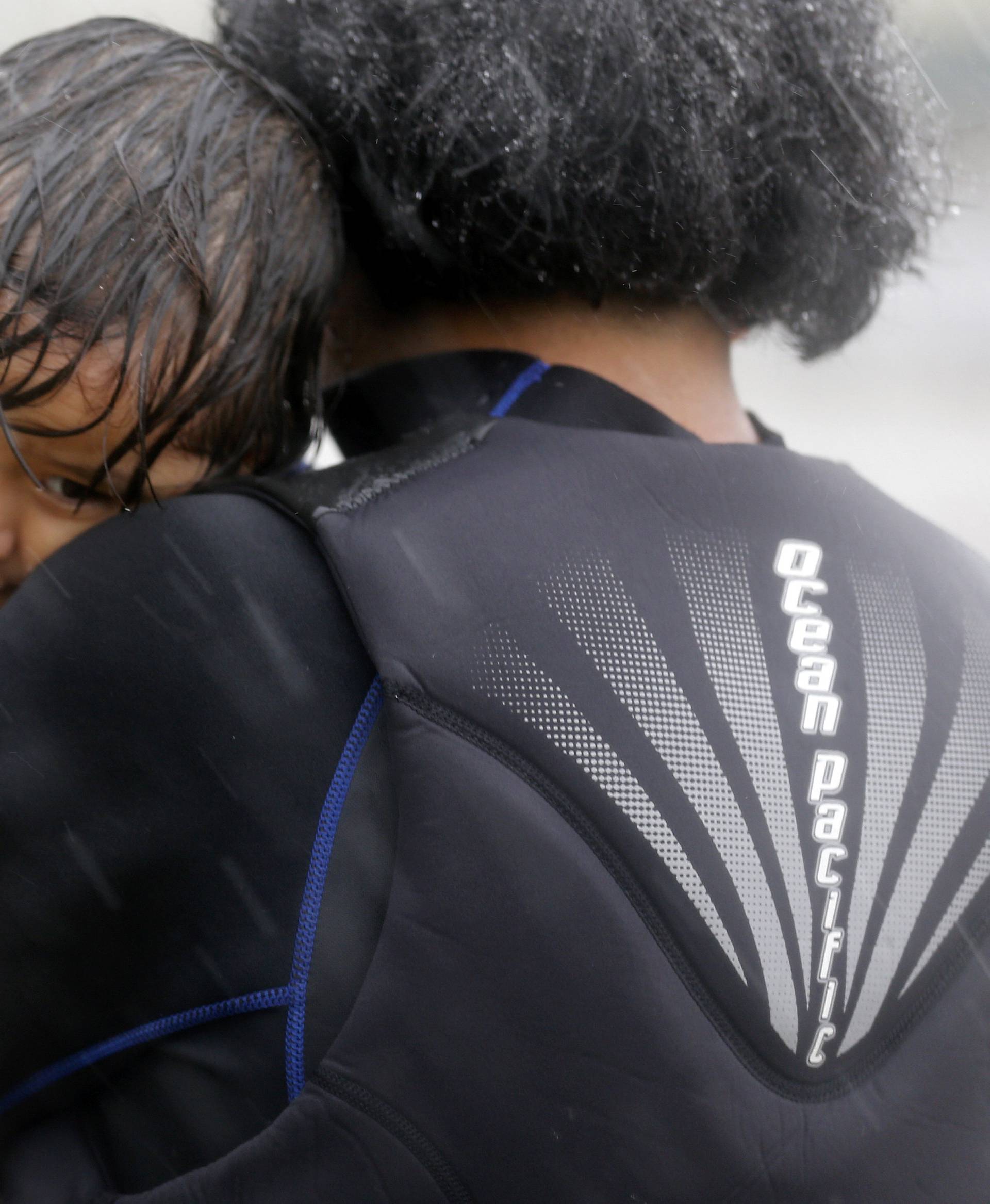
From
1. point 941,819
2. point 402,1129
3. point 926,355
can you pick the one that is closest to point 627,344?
point 941,819

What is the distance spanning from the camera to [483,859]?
0.72 metres

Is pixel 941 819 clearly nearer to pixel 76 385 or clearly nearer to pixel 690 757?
pixel 690 757

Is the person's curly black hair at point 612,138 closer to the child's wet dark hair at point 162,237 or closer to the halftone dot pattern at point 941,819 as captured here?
the child's wet dark hair at point 162,237

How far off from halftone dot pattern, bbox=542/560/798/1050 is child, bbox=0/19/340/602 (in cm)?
43

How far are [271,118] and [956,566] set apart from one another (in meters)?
0.73

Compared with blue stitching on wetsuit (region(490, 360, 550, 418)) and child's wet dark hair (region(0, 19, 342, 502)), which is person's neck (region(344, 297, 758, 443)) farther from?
child's wet dark hair (region(0, 19, 342, 502))

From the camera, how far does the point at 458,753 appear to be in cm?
72

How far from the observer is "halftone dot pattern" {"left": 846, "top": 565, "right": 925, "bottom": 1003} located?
78cm

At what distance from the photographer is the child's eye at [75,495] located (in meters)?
1.10

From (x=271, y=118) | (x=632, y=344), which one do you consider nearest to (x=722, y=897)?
(x=632, y=344)

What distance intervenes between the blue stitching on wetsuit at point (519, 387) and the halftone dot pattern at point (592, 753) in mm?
285

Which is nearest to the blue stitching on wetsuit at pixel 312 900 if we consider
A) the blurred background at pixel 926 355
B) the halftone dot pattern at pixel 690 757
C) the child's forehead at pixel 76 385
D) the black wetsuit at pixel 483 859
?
the black wetsuit at pixel 483 859

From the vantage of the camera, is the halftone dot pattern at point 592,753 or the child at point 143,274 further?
the child at point 143,274

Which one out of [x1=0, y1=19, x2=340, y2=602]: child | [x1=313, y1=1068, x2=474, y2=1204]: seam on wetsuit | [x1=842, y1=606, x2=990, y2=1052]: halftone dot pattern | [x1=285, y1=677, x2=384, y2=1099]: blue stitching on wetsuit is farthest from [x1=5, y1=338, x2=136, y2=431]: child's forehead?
[x1=842, y1=606, x2=990, y2=1052]: halftone dot pattern
